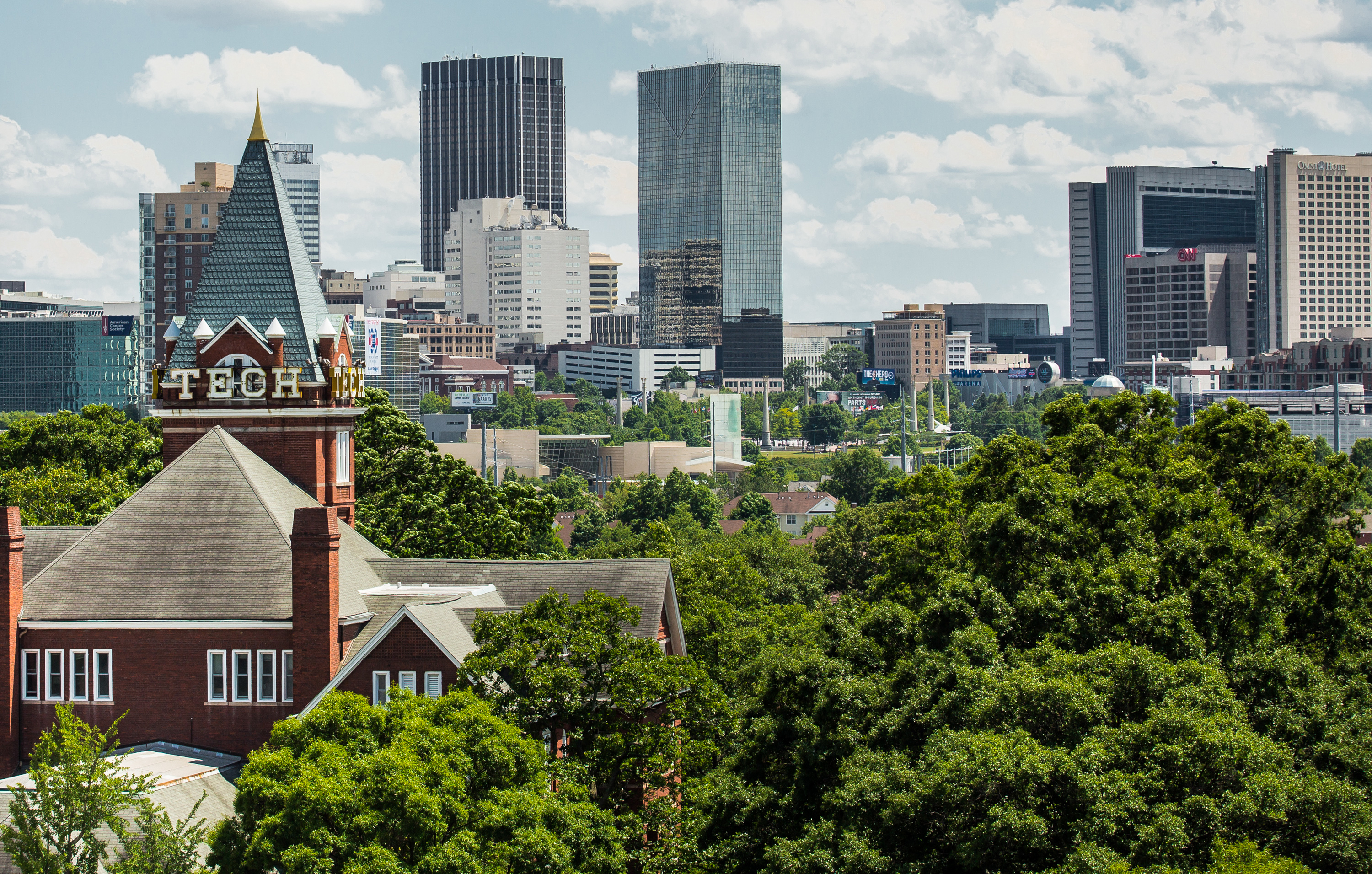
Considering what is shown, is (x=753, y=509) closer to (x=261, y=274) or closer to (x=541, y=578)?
(x=261, y=274)

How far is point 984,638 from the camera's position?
165 feet

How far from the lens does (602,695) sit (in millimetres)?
51219

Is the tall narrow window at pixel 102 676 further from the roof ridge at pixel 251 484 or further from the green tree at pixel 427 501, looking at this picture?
the green tree at pixel 427 501

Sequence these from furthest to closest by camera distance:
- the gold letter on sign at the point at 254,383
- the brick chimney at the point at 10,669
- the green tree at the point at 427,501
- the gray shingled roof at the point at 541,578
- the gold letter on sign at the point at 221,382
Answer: the green tree at the point at 427,501 → the gold letter on sign at the point at 221,382 → the gold letter on sign at the point at 254,383 → the gray shingled roof at the point at 541,578 → the brick chimney at the point at 10,669

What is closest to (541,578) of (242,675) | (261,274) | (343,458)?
(242,675)

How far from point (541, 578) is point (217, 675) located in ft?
35.8

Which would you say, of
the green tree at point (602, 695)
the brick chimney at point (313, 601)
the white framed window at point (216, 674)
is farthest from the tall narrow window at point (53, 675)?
the green tree at point (602, 695)

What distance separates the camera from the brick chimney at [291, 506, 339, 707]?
56344 mm

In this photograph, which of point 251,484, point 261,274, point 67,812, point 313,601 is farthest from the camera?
point 261,274

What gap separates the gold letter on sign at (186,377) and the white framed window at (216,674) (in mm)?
14924

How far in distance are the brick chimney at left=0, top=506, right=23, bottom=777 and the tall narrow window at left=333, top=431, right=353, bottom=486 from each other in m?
14.4

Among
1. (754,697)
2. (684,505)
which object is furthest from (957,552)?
(684,505)

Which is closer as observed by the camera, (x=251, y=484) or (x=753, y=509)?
(x=251, y=484)

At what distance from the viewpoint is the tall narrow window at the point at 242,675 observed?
57344 mm
